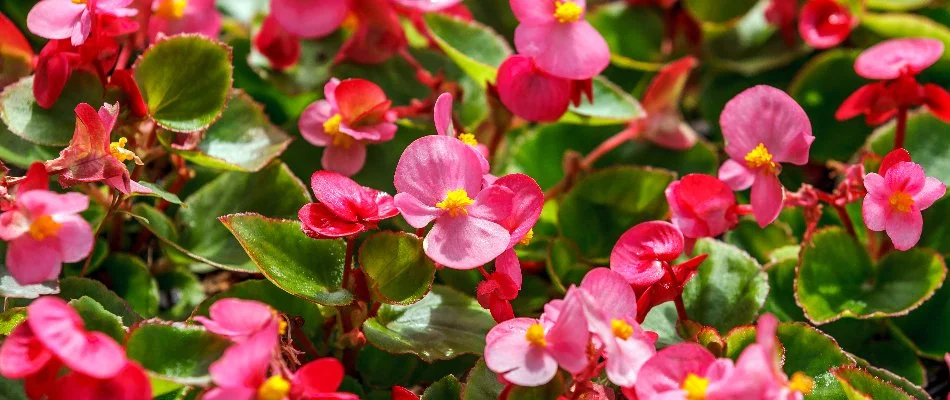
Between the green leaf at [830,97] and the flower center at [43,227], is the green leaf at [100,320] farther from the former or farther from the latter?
the green leaf at [830,97]

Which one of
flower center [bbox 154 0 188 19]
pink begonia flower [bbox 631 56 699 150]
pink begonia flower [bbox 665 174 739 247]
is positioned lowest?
pink begonia flower [bbox 631 56 699 150]

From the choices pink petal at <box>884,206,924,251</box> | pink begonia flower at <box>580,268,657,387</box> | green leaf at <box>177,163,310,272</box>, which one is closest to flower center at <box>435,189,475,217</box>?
pink begonia flower at <box>580,268,657,387</box>

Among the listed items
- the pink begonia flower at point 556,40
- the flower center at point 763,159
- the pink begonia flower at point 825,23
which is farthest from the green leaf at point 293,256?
the pink begonia flower at point 825,23

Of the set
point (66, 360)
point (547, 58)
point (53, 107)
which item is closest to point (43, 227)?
point (66, 360)

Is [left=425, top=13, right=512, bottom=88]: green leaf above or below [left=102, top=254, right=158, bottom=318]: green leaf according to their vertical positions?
above

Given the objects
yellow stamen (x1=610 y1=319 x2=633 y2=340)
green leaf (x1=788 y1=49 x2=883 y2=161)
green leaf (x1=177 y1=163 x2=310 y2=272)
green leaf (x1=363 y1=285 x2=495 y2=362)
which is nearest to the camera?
yellow stamen (x1=610 y1=319 x2=633 y2=340)

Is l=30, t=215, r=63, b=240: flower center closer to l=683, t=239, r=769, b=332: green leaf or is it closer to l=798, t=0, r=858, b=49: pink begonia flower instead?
l=683, t=239, r=769, b=332: green leaf

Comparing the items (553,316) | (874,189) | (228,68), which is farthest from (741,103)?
(228,68)
